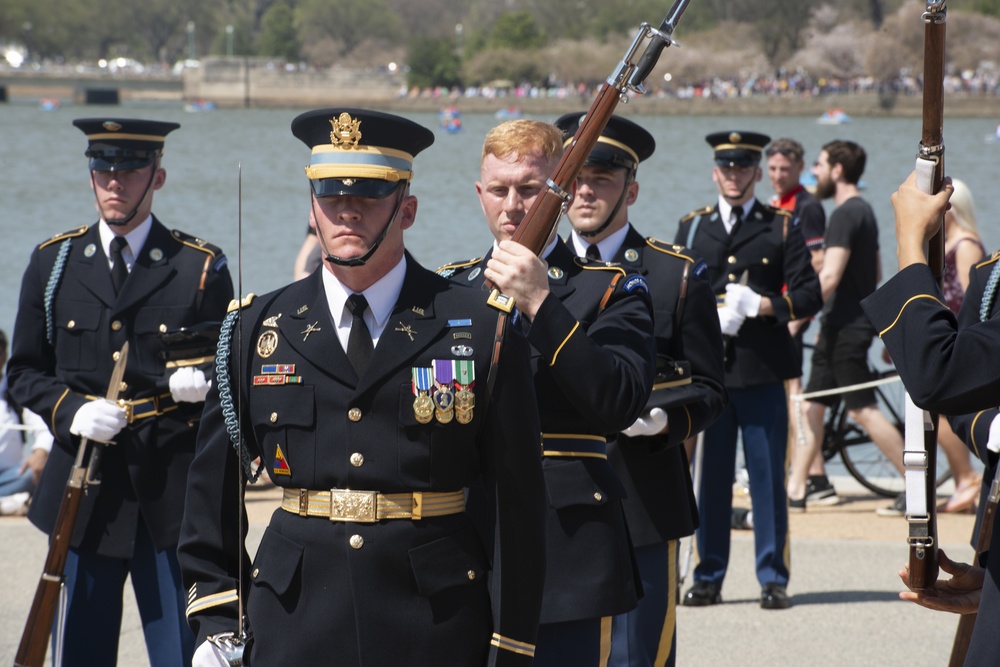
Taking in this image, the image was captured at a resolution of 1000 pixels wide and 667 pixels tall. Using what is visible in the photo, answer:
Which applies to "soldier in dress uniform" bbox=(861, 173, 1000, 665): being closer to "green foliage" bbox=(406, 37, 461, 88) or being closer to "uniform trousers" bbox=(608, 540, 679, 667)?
"uniform trousers" bbox=(608, 540, 679, 667)

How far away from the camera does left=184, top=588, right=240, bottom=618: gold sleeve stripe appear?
3232 millimetres

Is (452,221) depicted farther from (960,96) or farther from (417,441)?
(960,96)

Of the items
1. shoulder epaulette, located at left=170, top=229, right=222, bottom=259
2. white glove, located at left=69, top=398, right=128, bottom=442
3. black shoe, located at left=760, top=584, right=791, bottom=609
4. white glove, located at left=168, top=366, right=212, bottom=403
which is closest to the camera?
white glove, located at left=69, top=398, right=128, bottom=442

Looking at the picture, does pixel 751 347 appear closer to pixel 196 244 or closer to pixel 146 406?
pixel 196 244

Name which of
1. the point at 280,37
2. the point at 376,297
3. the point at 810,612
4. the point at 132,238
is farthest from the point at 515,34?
the point at 376,297

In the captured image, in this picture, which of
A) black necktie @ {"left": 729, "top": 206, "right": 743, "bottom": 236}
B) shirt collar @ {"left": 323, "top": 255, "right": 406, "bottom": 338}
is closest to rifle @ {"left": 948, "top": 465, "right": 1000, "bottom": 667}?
shirt collar @ {"left": 323, "top": 255, "right": 406, "bottom": 338}

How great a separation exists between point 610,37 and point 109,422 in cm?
10219

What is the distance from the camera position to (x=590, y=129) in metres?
3.69

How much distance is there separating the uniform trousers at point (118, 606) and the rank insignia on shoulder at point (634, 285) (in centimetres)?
185

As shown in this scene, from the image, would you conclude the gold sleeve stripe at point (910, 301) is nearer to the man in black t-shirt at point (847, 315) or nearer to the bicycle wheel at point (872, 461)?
the man in black t-shirt at point (847, 315)

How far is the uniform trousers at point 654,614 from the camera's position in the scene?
453 cm

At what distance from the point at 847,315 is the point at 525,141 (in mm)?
5201

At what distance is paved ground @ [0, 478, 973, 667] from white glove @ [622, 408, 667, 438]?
1735 millimetres

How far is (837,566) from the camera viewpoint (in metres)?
7.34
